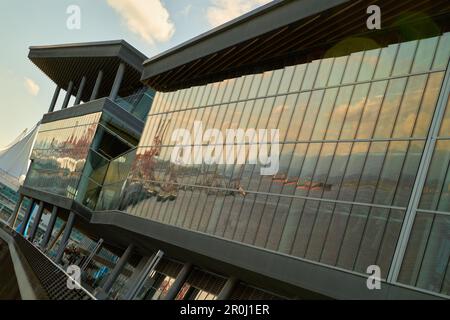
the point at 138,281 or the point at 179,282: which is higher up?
the point at 179,282

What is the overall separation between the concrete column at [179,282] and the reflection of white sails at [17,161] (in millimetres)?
35536

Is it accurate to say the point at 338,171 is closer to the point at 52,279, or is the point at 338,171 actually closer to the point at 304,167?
the point at 304,167

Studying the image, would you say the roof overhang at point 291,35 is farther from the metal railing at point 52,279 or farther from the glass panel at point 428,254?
the metal railing at point 52,279

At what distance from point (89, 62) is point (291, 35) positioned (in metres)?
30.7

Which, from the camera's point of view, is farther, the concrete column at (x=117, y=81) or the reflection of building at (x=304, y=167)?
the concrete column at (x=117, y=81)

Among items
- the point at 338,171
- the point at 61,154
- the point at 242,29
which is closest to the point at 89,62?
the point at 61,154

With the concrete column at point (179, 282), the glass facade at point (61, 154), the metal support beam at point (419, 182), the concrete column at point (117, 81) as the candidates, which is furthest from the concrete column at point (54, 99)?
the metal support beam at point (419, 182)

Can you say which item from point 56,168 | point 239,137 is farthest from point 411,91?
point 56,168

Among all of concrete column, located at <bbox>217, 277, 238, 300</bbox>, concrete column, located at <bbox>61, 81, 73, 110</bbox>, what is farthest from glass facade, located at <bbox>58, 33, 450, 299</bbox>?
concrete column, located at <bbox>61, 81, 73, 110</bbox>

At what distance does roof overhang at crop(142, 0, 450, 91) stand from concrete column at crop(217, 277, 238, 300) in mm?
10040

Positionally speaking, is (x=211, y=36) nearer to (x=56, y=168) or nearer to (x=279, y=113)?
(x=279, y=113)

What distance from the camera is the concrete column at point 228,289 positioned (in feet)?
76.6

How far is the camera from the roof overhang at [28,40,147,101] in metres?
44.2

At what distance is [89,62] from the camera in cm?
4881
